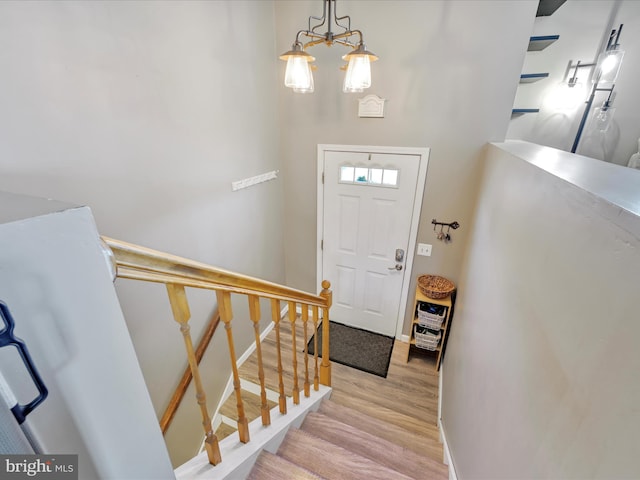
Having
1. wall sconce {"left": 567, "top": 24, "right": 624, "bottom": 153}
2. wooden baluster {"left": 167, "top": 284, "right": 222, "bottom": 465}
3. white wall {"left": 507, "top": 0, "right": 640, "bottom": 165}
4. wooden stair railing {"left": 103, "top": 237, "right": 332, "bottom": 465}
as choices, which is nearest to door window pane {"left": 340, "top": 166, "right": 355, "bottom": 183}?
wooden stair railing {"left": 103, "top": 237, "right": 332, "bottom": 465}

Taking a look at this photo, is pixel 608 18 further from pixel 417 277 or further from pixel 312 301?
pixel 312 301

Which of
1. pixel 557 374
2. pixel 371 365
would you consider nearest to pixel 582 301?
pixel 557 374

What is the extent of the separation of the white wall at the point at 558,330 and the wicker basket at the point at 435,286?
0.87 metres

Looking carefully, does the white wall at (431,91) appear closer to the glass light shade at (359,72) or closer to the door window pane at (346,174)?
the door window pane at (346,174)

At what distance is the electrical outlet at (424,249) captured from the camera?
8.59 ft

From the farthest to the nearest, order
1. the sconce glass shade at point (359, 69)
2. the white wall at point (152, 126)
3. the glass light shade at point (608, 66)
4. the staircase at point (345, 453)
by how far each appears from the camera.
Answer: the glass light shade at point (608, 66) < the sconce glass shade at point (359, 69) < the staircase at point (345, 453) < the white wall at point (152, 126)

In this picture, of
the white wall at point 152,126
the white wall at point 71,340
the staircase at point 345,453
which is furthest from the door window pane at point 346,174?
the white wall at point 71,340

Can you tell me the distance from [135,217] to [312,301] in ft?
3.59

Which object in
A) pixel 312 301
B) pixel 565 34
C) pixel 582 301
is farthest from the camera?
pixel 565 34

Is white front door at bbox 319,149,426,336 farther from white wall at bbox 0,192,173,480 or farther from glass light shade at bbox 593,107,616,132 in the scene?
white wall at bbox 0,192,173,480

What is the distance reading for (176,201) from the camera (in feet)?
5.80

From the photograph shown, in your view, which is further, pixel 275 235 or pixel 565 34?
pixel 275 235

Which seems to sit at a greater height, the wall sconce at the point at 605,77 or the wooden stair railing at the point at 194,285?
the wall sconce at the point at 605,77

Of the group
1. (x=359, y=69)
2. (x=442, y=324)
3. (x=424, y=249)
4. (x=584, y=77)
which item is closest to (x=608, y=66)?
(x=584, y=77)
